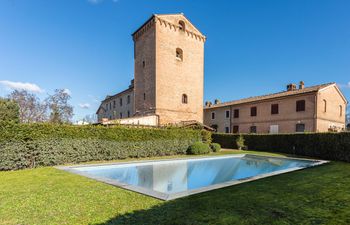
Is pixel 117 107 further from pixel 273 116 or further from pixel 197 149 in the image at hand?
pixel 273 116

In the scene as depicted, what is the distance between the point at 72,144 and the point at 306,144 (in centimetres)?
1691

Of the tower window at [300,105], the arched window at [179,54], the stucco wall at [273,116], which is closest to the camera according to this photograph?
the stucco wall at [273,116]

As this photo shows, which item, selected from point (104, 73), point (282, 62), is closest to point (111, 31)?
point (104, 73)

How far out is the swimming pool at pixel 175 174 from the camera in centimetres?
621

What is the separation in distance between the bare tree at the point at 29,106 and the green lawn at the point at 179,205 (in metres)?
25.1

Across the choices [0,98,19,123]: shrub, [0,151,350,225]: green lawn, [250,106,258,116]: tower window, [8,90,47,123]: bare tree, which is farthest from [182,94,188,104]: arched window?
[0,151,350,225]: green lawn

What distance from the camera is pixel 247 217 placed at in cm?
365

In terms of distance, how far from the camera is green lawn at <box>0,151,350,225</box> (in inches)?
141

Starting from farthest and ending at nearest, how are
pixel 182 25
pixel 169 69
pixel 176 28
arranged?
1. pixel 182 25
2. pixel 176 28
3. pixel 169 69

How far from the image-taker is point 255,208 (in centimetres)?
411

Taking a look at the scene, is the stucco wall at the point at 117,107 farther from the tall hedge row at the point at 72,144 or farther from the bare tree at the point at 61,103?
the tall hedge row at the point at 72,144

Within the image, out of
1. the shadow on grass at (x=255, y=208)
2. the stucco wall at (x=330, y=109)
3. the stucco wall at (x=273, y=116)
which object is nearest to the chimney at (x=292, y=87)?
the stucco wall at (x=273, y=116)

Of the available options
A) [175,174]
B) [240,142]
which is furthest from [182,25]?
[175,174]

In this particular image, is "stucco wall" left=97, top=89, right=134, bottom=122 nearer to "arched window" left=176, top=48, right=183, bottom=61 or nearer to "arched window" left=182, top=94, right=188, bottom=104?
"arched window" left=182, top=94, right=188, bottom=104
